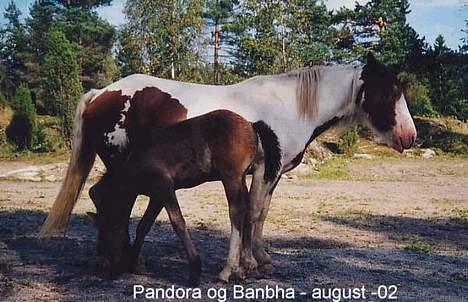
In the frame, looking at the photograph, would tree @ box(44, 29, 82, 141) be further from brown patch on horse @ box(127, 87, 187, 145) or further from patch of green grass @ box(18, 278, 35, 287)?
patch of green grass @ box(18, 278, 35, 287)

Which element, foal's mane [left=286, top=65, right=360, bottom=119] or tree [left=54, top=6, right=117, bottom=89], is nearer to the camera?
foal's mane [left=286, top=65, right=360, bottom=119]

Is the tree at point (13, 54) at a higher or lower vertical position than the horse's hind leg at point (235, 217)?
higher

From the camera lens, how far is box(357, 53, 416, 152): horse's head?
19.1 ft

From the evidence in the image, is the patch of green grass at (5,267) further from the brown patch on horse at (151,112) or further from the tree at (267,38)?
the tree at (267,38)

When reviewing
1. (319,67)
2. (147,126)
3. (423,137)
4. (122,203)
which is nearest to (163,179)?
(122,203)

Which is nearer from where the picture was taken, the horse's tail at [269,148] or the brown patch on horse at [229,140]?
the brown patch on horse at [229,140]

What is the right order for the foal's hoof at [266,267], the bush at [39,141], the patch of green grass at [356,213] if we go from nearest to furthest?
the foal's hoof at [266,267] < the patch of green grass at [356,213] < the bush at [39,141]

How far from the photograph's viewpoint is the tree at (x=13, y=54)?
144 ft

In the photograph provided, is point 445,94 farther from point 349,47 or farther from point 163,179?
point 163,179

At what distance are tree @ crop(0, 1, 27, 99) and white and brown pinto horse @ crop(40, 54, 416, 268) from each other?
1503 inches

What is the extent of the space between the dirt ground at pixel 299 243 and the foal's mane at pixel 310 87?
154cm

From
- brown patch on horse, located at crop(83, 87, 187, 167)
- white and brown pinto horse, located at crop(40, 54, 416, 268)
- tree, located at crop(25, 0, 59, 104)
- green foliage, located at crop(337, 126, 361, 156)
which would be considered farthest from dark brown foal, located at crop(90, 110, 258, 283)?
tree, located at crop(25, 0, 59, 104)

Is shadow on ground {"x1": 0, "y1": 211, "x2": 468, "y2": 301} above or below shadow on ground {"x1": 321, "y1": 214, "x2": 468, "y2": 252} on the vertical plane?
above

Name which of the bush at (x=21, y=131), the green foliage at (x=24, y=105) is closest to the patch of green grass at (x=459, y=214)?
the bush at (x=21, y=131)
